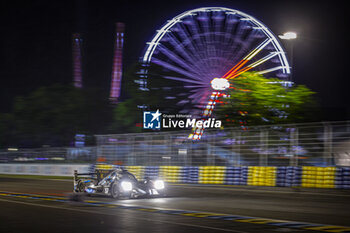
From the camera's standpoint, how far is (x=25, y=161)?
45094mm

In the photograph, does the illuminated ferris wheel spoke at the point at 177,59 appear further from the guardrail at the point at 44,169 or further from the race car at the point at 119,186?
the race car at the point at 119,186

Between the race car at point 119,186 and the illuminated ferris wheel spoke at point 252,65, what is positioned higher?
the illuminated ferris wheel spoke at point 252,65

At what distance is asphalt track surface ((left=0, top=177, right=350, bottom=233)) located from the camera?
9.38 metres

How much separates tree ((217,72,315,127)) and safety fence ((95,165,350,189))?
1150 cm

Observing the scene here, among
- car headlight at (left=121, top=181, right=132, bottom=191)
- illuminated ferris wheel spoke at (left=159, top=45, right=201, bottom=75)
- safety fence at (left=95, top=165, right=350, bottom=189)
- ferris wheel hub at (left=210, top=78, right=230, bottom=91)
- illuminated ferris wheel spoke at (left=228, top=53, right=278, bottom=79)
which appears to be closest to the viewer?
car headlight at (left=121, top=181, right=132, bottom=191)

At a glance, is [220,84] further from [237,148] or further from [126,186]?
[126,186]

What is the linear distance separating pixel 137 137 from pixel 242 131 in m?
8.50

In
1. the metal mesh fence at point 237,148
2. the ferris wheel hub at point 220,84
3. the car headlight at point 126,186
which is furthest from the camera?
the ferris wheel hub at point 220,84

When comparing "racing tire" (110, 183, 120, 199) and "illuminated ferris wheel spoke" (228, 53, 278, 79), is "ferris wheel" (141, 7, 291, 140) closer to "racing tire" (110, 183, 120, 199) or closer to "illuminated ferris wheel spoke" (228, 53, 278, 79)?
"illuminated ferris wheel spoke" (228, 53, 278, 79)

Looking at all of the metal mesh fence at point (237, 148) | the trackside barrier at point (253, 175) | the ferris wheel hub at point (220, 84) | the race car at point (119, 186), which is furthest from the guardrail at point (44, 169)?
the race car at point (119, 186)

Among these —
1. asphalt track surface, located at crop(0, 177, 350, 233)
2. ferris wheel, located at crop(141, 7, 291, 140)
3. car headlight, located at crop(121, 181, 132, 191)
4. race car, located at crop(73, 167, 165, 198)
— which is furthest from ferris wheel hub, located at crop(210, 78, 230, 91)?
car headlight, located at crop(121, 181, 132, 191)

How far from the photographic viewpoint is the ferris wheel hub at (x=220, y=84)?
33453mm

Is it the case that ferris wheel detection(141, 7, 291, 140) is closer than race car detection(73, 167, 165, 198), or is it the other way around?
race car detection(73, 167, 165, 198)

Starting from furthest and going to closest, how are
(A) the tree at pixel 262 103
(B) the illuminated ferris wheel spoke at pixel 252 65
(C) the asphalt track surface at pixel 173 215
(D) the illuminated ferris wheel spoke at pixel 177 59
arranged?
(A) the tree at pixel 262 103, (D) the illuminated ferris wheel spoke at pixel 177 59, (B) the illuminated ferris wheel spoke at pixel 252 65, (C) the asphalt track surface at pixel 173 215
